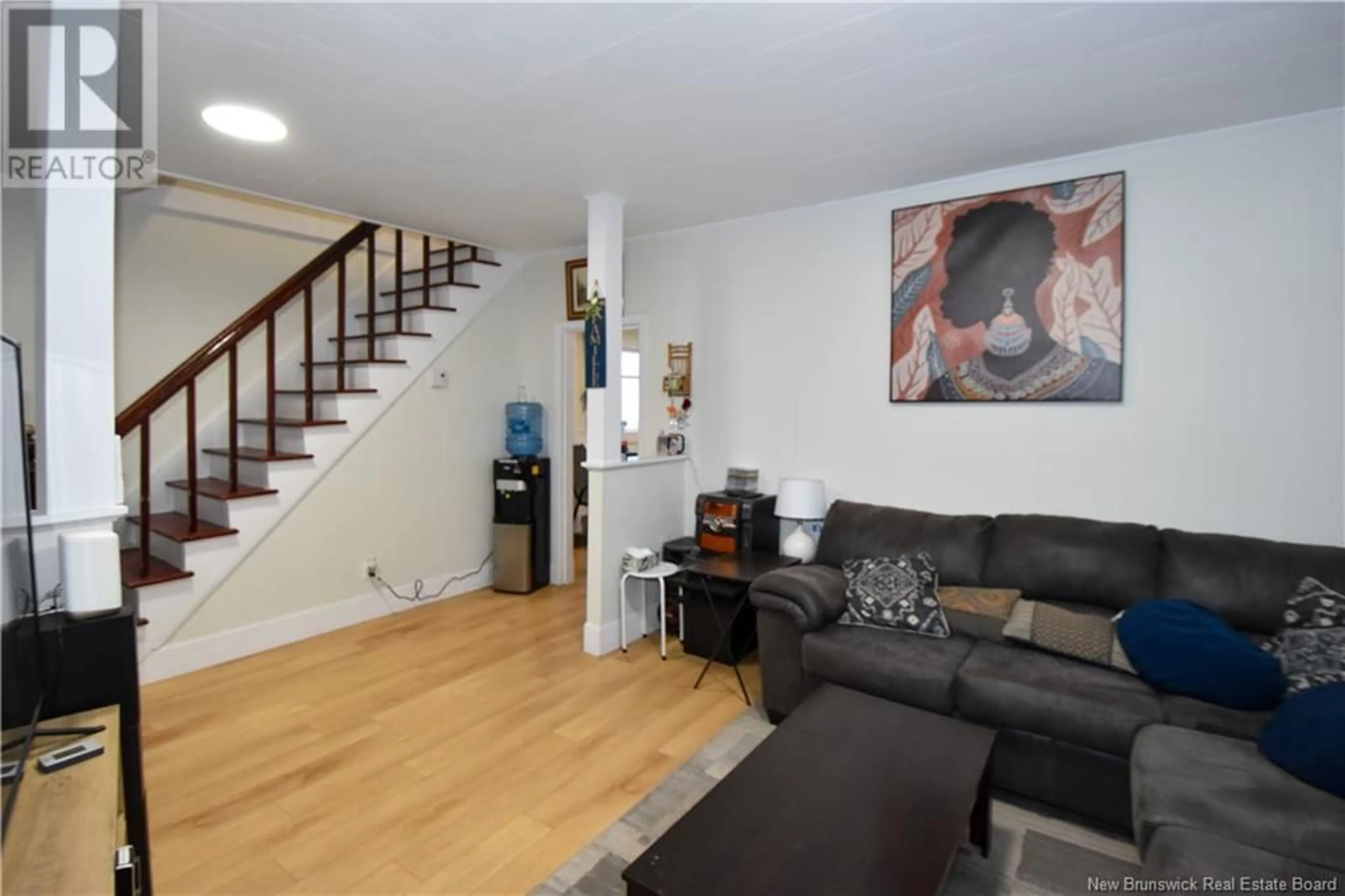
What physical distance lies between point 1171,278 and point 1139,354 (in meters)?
0.34

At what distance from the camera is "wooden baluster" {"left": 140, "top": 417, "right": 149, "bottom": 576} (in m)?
3.33

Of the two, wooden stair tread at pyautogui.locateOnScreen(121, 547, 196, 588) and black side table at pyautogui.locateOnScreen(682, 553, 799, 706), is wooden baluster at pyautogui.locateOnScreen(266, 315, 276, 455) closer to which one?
wooden stair tread at pyautogui.locateOnScreen(121, 547, 196, 588)

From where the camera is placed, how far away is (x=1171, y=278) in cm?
284

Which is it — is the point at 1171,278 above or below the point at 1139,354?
above

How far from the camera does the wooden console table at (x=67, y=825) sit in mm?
1117

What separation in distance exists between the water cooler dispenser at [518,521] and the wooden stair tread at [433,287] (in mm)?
1312

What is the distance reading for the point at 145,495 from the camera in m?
3.36

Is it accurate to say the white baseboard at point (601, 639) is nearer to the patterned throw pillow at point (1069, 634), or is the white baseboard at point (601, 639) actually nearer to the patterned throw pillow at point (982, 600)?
the patterned throw pillow at point (982, 600)

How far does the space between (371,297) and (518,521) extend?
73.1 inches

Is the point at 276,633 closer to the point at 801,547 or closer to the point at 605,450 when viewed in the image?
the point at 605,450

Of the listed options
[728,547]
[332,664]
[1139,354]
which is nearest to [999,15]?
[1139,354]

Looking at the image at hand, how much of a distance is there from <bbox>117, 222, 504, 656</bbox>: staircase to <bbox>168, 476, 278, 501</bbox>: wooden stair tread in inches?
0.5

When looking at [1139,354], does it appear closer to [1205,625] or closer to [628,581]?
[1205,625]

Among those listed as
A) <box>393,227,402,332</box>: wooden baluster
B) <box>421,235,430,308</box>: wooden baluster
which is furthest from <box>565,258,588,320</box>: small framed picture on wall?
<box>393,227,402,332</box>: wooden baluster
